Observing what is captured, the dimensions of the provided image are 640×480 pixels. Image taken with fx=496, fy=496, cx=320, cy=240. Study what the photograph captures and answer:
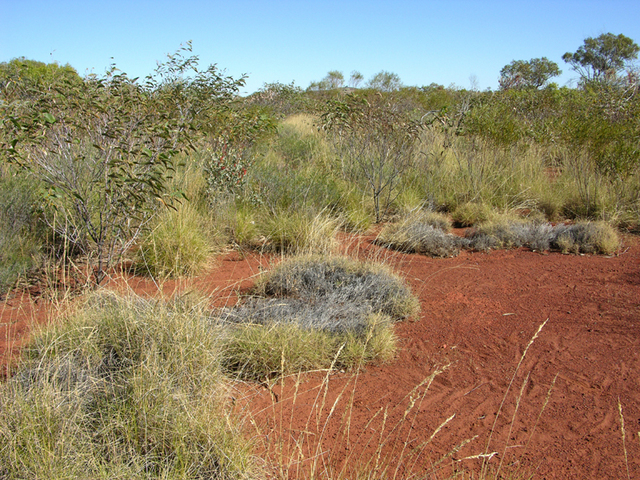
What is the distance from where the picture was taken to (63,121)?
4.42 meters


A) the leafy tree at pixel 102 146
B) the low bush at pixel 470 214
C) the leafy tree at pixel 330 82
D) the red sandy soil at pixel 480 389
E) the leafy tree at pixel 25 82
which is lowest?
the red sandy soil at pixel 480 389

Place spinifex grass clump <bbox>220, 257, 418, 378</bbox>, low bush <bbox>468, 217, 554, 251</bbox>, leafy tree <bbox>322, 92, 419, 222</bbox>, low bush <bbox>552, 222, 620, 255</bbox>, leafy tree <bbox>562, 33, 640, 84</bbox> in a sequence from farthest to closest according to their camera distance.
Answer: leafy tree <bbox>562, 33, 640, 84</bbox> → leafy tree <bbox>322, 92, 419, 222</bbox> → low bush <bbox>468, 217, 554, 251</bbox> → low bush <bbox>552, 222, 620, 255</bbox> → spinifex grass clump <bbox>220, 257, 418, 378</bbox>

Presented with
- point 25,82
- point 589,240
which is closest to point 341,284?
point 589,240

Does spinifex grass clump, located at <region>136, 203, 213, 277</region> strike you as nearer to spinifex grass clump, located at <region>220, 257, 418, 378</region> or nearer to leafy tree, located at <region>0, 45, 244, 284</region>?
leafy tree, located at <region>0, 45, 244, 284</region>

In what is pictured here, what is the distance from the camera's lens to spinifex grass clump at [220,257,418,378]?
334cm

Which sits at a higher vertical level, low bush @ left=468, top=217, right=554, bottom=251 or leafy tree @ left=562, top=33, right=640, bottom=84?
leafy tree @ left=562, top=33, right=640, bottom=84

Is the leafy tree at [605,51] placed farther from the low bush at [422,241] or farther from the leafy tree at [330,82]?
the low bush at [422,241]

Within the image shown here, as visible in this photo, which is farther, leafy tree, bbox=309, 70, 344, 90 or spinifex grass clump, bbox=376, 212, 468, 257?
leafy tree, bbox=309, 70, 344, 90

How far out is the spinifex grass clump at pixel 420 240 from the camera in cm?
635

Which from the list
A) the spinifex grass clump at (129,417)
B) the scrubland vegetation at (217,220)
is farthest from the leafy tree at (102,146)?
the spinifex grass clump at (129,417)

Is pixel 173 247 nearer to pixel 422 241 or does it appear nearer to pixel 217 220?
pixel 217 220

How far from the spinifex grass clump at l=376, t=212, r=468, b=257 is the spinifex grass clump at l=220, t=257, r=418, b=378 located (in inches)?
58.4

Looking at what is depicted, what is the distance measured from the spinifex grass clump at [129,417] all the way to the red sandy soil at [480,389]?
0.28 metres

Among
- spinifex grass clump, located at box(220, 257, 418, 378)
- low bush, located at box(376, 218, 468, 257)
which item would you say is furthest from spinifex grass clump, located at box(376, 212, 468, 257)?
spinifex grass clump, located at box(220, 257, 418, 378)
